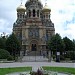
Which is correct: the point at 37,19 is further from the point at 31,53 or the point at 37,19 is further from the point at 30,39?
the point at 31,53

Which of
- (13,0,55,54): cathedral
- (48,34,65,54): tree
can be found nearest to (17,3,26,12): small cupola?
(13,0,55,54): cathedral

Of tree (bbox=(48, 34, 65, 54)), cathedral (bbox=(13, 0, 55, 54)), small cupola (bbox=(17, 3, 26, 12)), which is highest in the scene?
small cupola (bbox=(17, 3, 26, 12))

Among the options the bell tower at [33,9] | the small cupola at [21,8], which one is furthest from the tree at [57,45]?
the small cupola at [21,8]

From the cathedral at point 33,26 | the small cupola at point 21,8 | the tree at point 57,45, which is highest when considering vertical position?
the small cupola at point 21,8

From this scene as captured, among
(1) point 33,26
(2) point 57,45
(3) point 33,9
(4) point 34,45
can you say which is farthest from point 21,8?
(2) point 57,45

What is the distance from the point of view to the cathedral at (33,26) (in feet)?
254

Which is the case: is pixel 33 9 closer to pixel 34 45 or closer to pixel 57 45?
pixel 34 45

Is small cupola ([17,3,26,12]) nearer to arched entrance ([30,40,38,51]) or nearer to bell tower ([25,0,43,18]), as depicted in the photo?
bell tower ([25,0,43,18])

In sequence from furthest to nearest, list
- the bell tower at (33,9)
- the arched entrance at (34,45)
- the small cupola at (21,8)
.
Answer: the small cupola at (21,8) → the bell tower at (33,9) → the arched entrance at (34,45)

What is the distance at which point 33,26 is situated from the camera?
78812 mm

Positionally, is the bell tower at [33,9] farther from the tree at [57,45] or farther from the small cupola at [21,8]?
the tree at [57,45]

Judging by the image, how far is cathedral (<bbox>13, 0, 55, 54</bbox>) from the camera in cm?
7744

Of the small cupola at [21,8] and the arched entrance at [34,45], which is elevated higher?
the small cupola at [21,8]

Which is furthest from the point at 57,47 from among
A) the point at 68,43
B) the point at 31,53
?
the point at 31,53
